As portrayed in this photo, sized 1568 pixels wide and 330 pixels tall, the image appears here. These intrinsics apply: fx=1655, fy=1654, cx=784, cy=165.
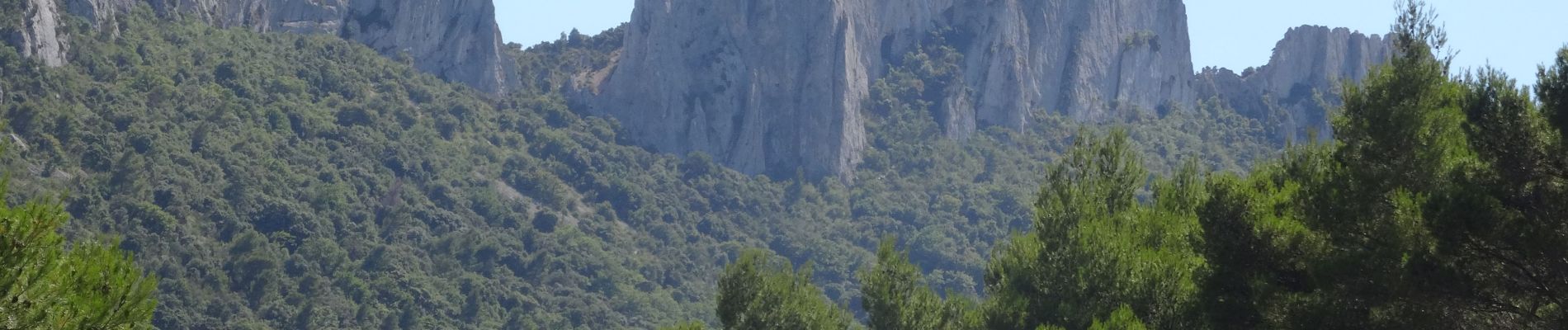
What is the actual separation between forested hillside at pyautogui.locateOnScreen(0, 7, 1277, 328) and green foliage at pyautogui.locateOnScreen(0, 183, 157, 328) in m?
35.8

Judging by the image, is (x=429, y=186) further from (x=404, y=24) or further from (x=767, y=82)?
(x=767, y=82)

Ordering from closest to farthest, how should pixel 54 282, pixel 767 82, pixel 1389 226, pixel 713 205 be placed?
pixel 54 282, pixel 1389 226, pixel 713 205, pixel 767 82

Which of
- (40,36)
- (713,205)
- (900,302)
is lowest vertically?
(713,205)

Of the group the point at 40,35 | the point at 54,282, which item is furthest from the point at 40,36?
the point at 54,282

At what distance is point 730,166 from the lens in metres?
132

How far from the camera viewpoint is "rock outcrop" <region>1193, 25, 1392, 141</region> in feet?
513

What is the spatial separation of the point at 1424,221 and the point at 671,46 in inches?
4719

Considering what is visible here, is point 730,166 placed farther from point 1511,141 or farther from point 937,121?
point 1511,141

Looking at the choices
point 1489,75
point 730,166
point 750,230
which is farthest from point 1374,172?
point 730,166

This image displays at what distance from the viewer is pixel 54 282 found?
11.0 meters

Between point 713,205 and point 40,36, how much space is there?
5413 cm

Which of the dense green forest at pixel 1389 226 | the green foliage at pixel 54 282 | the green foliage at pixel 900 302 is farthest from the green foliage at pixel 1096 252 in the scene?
the green foliage at pixel 54 282

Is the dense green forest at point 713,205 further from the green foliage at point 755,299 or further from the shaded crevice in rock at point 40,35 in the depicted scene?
the shaded crevice in rock at point 40,35

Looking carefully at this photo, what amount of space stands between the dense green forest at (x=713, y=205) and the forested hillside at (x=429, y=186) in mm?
229
